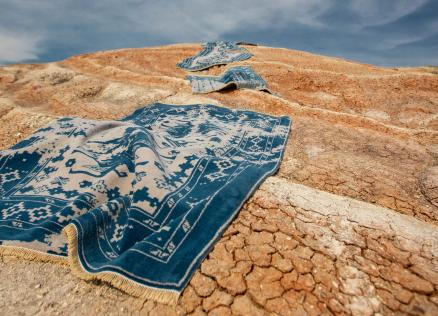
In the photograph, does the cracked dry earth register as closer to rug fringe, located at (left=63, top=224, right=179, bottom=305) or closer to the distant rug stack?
rug fringe, located at (left=63, top=224, right=179, bottom=305)

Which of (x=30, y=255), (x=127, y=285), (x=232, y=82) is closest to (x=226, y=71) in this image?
(x=232, y=82)

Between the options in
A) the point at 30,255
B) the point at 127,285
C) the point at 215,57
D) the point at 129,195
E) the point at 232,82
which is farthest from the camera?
the point at 215,57

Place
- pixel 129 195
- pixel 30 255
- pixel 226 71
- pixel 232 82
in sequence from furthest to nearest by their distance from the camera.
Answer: pixel 226 71, pixel 232 82, pixel 129 195, pixel 30 255

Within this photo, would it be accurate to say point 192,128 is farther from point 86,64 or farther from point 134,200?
point 86,64

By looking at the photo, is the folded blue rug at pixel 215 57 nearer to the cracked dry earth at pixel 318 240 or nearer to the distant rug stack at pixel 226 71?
the distant rug stack at pixel 226 71

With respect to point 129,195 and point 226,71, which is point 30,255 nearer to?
point 129,195
